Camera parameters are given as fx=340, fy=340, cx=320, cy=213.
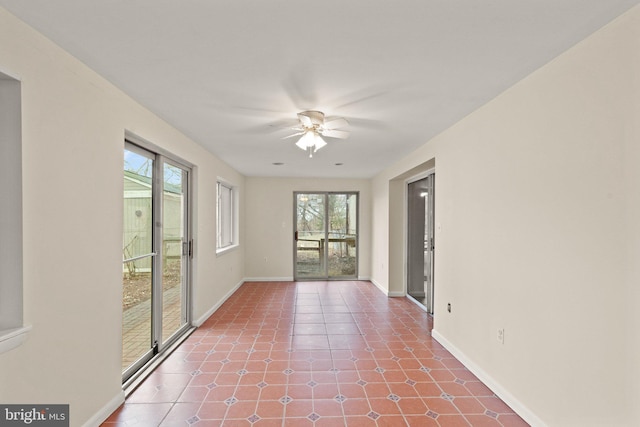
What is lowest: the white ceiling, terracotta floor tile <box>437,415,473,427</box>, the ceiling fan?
terracotta floor tile <box>437,415,473,427</box>

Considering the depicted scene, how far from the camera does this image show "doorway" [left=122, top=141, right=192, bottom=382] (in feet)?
9.32

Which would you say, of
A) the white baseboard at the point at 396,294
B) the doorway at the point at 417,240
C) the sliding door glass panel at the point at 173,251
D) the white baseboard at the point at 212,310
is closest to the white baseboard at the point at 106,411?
the sliding door glass panel at the point at 173,251

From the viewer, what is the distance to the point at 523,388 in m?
2.29

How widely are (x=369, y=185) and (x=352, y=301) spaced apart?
280cm

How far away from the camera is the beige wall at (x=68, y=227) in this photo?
1.63 m

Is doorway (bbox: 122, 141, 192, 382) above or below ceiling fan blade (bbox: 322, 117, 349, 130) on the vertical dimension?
below

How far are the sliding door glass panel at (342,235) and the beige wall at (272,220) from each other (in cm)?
27

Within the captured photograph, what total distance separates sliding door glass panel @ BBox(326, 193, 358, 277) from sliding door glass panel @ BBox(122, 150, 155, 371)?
15.0ft

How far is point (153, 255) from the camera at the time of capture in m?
3.23

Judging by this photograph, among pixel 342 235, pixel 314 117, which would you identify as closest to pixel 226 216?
pixel 342 235

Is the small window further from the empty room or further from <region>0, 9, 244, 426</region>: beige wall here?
<region>0, 9, 244, 426</region>: beige wall

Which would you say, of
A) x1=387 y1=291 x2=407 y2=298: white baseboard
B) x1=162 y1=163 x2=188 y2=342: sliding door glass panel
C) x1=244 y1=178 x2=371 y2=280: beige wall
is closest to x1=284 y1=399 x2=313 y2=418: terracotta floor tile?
x1=162 y1=163 x2=188 y2=342: sliding door glass panel

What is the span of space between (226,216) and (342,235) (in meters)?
2.51

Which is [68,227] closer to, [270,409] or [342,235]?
[270,409]
